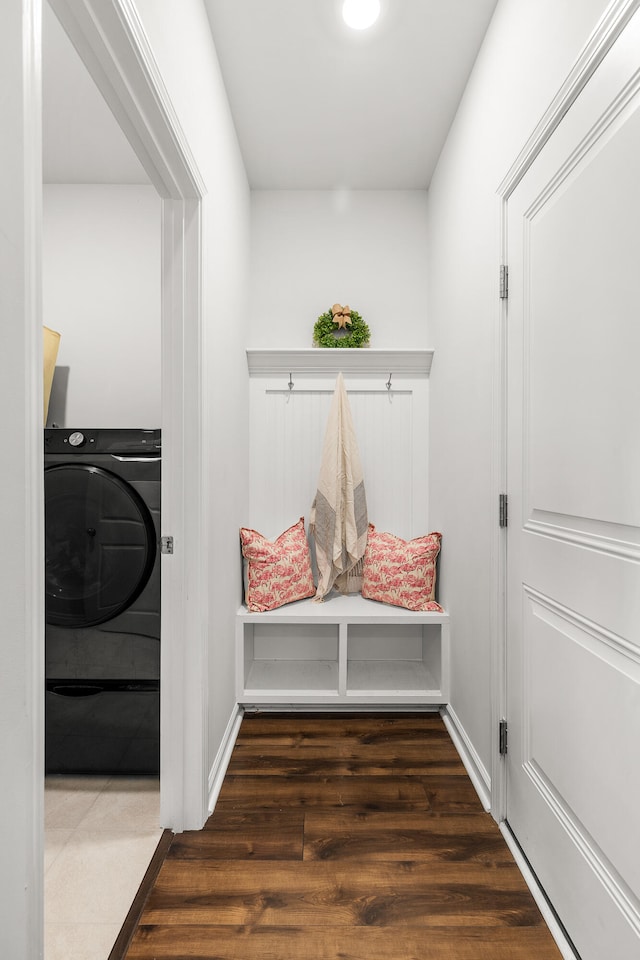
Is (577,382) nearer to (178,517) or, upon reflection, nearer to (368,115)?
(178,517)

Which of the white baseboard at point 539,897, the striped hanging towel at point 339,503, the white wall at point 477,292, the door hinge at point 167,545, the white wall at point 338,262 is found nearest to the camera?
the white baseboard at point 539,897

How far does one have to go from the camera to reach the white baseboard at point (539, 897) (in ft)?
4.21

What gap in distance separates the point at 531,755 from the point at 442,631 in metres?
0.98

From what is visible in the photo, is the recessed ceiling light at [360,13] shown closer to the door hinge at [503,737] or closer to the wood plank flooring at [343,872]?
the door hinge at [503,737]

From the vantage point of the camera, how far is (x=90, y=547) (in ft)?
6.29

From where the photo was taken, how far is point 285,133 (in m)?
2.46

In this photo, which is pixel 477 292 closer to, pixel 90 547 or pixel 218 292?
pixel 218 292

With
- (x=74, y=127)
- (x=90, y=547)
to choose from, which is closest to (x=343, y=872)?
(x=90, y=547)

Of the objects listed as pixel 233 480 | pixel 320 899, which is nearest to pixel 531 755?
pixel 320 899

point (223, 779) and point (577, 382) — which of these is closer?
point (577, 382)

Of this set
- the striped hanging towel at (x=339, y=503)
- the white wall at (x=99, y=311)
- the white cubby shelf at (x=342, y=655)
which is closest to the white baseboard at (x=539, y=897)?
the white cubby shelf at (x=342, y=655)

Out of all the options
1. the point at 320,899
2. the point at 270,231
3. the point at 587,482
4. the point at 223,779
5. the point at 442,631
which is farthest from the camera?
the point at 270,231

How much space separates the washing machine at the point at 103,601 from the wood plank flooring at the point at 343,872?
1.47 ft

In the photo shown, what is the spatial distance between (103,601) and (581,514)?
1527 millimetres
